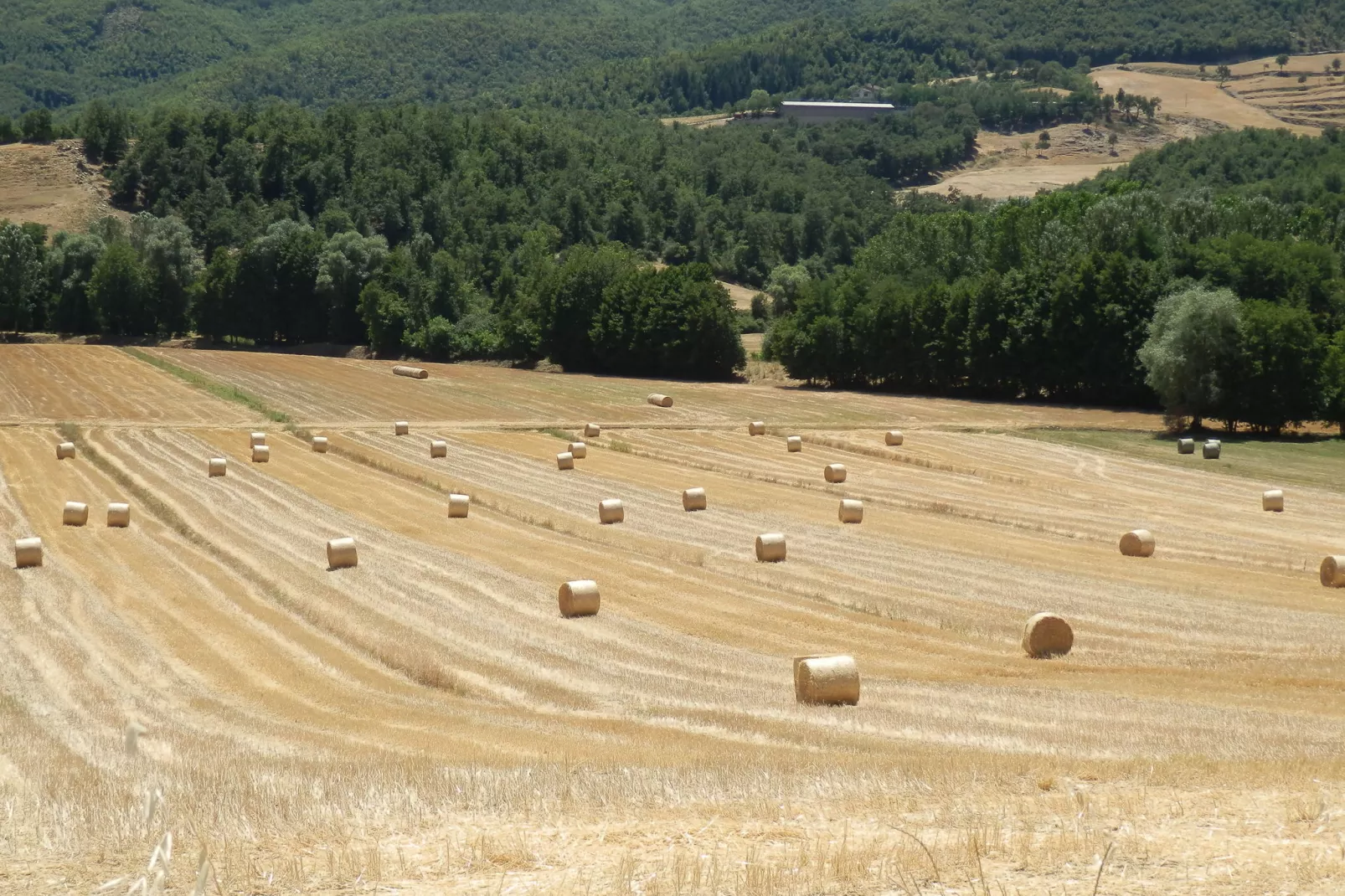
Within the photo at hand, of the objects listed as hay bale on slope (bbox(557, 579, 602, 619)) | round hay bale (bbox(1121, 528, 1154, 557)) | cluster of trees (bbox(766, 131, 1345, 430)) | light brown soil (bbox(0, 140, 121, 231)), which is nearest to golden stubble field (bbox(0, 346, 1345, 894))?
hay bale on slope (bbox(557, 579, 602, 619))

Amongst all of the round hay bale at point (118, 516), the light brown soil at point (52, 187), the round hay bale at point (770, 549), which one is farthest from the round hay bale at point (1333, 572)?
the light brown soil at point (52, 187)

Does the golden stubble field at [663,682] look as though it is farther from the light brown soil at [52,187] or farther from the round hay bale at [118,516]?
the light brown soil at [52,187]

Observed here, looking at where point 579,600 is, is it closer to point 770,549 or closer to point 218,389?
point 770,549

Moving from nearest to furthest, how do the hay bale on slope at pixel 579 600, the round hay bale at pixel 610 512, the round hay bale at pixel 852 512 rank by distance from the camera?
the hay bale on slope at pixel 579 600 → the round hay bale at pixel 852 512 → the round hay bale at pixel 610 512

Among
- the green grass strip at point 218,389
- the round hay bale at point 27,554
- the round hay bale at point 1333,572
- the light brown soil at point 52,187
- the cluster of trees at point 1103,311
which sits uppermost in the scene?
the light brown soil at point 52,187

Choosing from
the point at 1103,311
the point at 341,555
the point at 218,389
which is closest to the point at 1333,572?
the point at 341,555

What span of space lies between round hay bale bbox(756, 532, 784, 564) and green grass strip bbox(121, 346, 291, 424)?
33.4 m

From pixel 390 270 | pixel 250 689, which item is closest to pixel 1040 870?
pixel 250 689

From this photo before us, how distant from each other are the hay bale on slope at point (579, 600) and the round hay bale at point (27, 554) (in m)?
11.3

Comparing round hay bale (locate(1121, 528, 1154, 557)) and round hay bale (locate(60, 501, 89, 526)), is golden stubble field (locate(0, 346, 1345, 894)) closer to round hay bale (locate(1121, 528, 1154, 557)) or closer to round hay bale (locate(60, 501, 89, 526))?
round hay bale (locate(60, 501, 89, 526))

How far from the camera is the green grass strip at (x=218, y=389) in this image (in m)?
59.7

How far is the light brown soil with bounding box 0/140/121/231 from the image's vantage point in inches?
5177

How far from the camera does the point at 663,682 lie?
1900 cm

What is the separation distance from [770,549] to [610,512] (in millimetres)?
6239
